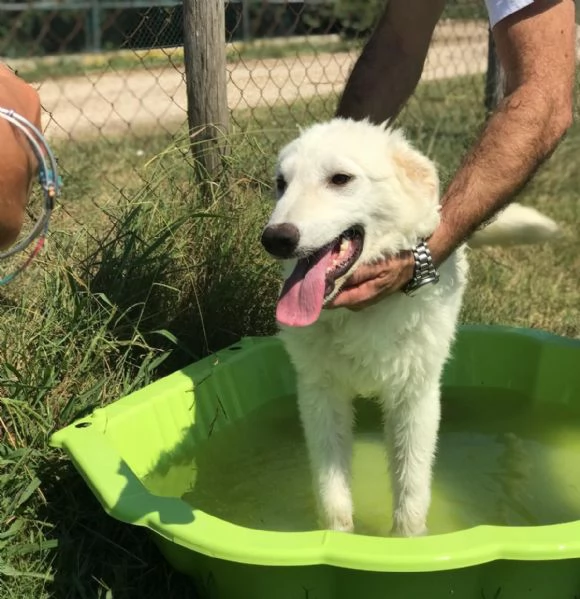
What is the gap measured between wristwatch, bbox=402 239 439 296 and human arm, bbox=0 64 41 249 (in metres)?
1.23

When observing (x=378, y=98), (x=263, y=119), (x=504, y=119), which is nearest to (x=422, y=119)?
(x=263, y=119)

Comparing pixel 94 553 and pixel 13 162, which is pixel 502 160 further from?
pixel 94 553

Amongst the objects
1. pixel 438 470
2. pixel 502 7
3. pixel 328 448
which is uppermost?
pixel 502 7

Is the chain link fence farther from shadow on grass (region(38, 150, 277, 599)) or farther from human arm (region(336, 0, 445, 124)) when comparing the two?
human arm (region(336, 0, 445, 124))

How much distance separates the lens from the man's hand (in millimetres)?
2291

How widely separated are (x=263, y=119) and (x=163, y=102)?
4005 millimetres

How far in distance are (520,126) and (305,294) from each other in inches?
32.0

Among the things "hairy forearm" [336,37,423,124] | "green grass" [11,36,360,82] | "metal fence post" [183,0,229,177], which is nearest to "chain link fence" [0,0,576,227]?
"green grass" [11,36,360,82]

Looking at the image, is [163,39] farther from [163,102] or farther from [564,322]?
[163,102]

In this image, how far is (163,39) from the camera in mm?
3719

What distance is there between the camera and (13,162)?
4.28 ft

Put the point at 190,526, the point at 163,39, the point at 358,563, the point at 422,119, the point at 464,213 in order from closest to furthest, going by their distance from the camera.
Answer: the point at 358,563, the point at 190,526, the point at 464,213, the point at 163,39, the point at 422,119

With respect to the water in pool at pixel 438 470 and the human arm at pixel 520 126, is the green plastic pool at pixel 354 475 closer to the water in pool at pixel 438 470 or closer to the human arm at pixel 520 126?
the water in pool at pixel 438 470

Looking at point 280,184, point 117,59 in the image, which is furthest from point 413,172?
point 117,59
